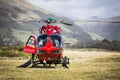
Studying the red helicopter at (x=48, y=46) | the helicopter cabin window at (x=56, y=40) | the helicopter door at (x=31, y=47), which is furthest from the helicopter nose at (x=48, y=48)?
the helicopter door at (x=31, y=47)

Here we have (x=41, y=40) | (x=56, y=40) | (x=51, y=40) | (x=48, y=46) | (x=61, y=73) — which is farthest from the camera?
(x=56, y=40)

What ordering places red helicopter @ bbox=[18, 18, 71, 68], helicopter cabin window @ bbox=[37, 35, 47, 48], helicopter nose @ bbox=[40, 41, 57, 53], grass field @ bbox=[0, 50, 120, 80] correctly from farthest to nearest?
helicopter cabin window @ bbox=[37, 35, 47, 48]
red helicopter @ bbox=[18, 18, 71, 68]
helicopter nose @ bbox=[40, 41, 57, 53]
grass field @ bbox=[0, 50, 120, 80]

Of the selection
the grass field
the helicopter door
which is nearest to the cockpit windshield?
the helicopter door

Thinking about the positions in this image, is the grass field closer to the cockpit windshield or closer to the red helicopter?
the red helicopter

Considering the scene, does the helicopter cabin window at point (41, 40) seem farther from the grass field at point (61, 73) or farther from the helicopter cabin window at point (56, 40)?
the grass field at point (61, 73)

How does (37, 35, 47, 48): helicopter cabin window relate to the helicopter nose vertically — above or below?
above

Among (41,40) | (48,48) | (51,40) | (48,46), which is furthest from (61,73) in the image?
(41,40)

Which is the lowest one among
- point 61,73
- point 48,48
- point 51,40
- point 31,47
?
point 61,73

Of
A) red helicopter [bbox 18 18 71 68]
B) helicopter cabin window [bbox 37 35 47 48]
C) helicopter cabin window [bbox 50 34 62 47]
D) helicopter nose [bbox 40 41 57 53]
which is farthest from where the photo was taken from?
helicopter cabin window [bbox 50 34 62 47]

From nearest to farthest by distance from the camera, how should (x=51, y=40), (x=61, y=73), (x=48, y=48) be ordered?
1. (x=61, y=73)
2. (x=48, y=48)
3. (x=51, y=40)

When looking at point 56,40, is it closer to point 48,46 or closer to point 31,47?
point 48,46

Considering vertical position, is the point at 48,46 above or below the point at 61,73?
above

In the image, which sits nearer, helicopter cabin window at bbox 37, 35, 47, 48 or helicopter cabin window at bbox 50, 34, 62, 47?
helicopter cabin window at bbox 37, 35, 47, 48

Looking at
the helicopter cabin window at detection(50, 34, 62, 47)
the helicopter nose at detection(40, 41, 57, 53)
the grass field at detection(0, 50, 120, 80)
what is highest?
the helicopter cabin window at detection(50, 34, 62, 47)
